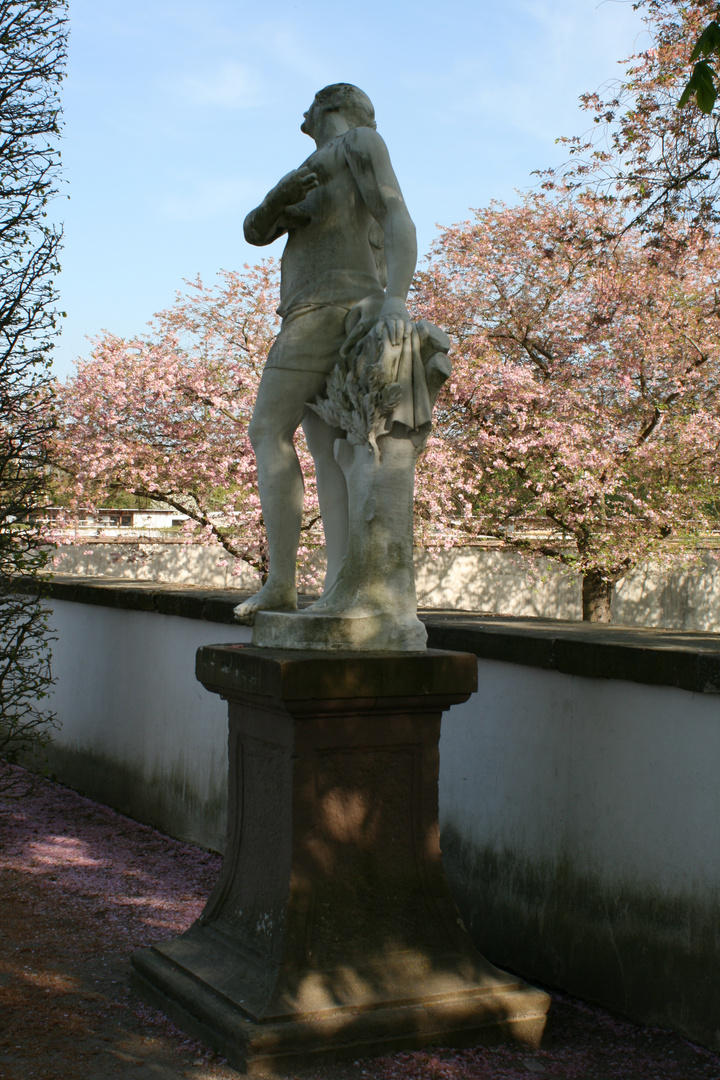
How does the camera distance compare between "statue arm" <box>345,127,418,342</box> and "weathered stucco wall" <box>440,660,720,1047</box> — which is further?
"statue arm" <box>345,127,418,342</box>

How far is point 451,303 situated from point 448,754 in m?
10.1

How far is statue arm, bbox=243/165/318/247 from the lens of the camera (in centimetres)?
379

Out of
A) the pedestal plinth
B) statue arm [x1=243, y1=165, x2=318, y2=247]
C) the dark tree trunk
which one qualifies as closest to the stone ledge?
the pedestal plinth

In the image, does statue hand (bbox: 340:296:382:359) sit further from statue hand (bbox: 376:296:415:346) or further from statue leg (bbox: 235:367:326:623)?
statue leg (bbox: 235:367:326:623)

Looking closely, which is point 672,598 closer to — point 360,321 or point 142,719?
point 142,719

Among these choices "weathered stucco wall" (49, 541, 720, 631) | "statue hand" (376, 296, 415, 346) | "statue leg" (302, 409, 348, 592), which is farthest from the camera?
"weathered stucco wall" (49, 541, 720, 631)

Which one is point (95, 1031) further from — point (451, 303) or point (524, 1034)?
point (451, 303)

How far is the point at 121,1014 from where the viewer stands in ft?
11.8

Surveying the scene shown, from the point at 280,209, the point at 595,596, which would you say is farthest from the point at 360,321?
the point at 595,596

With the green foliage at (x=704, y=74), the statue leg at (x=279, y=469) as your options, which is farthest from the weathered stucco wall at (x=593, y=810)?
the green foliage at (x=704, y=74)

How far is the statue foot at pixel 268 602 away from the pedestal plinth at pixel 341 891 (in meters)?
0.25

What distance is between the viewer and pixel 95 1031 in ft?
11.3

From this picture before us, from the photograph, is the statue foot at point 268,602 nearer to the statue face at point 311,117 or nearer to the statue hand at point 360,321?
the statue hand at point 360,321

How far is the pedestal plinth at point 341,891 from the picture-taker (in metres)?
3.22
